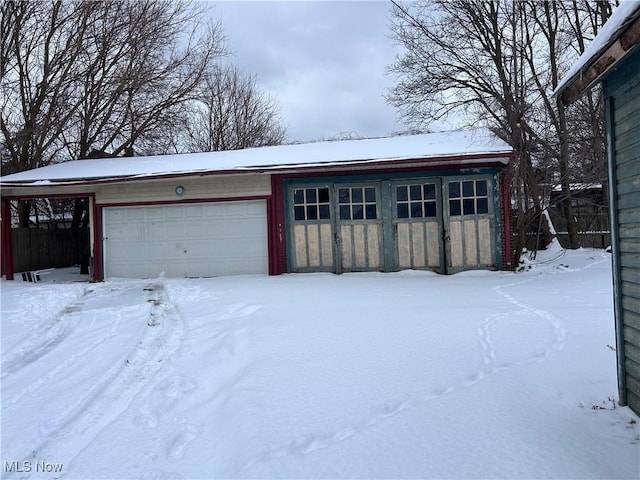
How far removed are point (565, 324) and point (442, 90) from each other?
1375cm

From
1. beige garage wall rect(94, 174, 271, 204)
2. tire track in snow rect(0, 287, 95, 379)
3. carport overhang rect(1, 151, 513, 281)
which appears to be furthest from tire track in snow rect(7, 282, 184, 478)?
beige garage wall rect(94, 174, 271, 204)

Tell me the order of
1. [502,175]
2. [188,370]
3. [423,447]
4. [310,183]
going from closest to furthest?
[423,447] → [188,370] → [502,175] → [310,183]

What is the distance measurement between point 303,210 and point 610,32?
29.8 feet

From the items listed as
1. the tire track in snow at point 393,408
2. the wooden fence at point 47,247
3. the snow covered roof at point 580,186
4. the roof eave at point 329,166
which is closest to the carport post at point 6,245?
the wooden fence at point 47,247

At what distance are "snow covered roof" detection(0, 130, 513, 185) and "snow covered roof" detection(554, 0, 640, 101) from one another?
690 cm

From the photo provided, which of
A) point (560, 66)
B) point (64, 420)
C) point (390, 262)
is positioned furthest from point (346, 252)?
point (560, 66)

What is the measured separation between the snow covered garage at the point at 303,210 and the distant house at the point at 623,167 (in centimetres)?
693

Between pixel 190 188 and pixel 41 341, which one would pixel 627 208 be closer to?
pixel 41 341

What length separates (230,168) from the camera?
11.2 metres

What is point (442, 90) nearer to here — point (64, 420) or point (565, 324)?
point (565, 324)

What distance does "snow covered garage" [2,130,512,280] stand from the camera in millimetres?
10852

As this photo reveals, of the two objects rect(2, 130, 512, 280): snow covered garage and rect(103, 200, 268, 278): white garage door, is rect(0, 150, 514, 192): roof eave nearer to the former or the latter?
rect(2, 130, 512, 280): snow covered garage

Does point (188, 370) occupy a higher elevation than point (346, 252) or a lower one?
lower

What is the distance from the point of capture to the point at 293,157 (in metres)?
11.9
